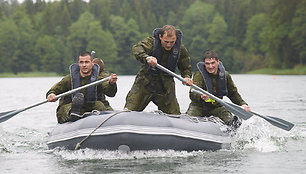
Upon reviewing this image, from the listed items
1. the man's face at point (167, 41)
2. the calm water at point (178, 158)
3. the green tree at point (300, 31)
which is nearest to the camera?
the calm water at point (178, 158)

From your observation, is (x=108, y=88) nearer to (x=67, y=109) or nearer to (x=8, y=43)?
(x=67, y=109)

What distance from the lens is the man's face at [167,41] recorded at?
301 inches

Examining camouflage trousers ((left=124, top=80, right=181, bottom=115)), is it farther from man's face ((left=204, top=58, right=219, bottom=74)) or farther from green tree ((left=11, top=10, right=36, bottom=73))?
green tree ((left=11, top=10, right=36, bottom=73))

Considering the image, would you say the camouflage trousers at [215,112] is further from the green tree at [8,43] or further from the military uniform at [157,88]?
the green tree at [8,43]

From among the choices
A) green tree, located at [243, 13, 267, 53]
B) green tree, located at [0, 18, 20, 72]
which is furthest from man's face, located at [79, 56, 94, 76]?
green tree, located at [243, 13, 267, 53]

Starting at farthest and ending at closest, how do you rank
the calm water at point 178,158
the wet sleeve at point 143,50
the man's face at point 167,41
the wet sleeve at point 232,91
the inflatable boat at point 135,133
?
the wet sleeve at point 232,91 < the wet sleeve at point 143,50 < the man's face at point 167,41 < the inflatable boat at point 135,133 < the calm water at point 178,158

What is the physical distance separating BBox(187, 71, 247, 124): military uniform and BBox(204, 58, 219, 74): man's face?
138 millimetres

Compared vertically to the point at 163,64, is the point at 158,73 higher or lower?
lower

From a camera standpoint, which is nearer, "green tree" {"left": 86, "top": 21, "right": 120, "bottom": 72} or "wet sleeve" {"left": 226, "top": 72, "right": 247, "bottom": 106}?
"wet sleeve" {"left": 226, "top": 72, "right": 247, "bottom": 106}

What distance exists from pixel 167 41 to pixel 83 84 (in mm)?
1367

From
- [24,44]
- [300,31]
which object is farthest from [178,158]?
[24,44]

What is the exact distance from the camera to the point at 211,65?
8250 millimetres

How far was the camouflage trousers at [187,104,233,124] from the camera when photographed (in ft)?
27.5

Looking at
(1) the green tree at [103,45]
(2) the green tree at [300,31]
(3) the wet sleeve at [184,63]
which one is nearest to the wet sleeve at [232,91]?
(3) the wet sleeve at [184,63]
